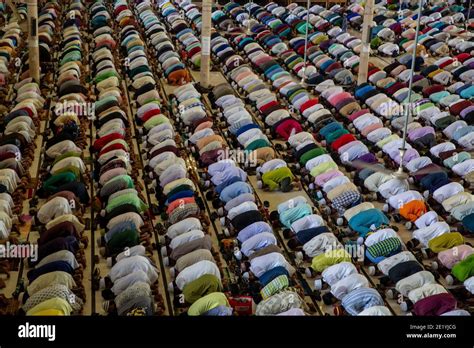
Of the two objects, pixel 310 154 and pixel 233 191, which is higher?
pixel 310 154

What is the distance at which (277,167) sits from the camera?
19.7 metres

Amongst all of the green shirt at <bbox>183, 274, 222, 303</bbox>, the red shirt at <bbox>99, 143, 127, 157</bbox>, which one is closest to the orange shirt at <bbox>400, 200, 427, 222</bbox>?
the green shirt at <bbox>183, 274, 222, 303</bbox>

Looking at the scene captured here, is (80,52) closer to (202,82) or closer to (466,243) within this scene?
(202,82)

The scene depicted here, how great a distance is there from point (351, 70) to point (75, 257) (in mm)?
16557

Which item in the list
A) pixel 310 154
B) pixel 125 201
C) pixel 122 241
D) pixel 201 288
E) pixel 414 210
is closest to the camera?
pixel 201 288

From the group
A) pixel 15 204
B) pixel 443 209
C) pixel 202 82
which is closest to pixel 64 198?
pixel 15 204

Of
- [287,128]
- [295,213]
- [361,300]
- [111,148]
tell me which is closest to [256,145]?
[287,128]

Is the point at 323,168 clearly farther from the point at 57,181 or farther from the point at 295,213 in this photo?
the point at 57,181

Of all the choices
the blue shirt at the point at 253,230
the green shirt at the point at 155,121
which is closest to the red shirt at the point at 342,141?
the green shirt at the point at 155,121

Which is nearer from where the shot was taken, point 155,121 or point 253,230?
point 253,230

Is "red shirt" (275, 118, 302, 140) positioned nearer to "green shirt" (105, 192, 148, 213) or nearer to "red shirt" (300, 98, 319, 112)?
"red shirt" (300, 98, 319, 112)

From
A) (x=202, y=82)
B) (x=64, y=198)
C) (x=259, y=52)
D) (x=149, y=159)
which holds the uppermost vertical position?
(x=259, y=52)

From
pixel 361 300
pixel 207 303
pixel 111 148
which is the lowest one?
pixel 361 300

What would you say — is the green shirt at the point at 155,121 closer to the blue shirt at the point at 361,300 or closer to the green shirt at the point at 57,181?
the green shirt at the point at 57,181
